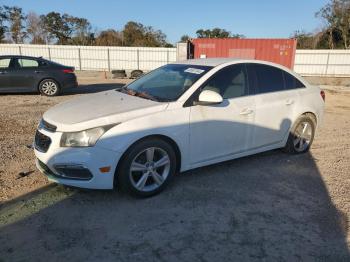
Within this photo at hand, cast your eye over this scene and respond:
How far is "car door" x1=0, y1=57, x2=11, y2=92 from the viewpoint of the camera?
37.5ft

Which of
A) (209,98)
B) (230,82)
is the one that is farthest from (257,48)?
(209,98)

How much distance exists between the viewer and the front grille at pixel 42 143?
3.98 m

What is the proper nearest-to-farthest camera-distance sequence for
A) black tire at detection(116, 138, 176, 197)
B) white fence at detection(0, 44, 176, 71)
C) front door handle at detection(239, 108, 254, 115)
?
black tire at detection(116, 138, 176, 197), front door handle at detection(239, 108, 254, 115), white fence at detection(0, 44, 176, 71)

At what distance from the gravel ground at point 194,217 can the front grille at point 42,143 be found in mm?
559

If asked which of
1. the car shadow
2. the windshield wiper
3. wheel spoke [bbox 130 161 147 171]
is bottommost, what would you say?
the car shadow

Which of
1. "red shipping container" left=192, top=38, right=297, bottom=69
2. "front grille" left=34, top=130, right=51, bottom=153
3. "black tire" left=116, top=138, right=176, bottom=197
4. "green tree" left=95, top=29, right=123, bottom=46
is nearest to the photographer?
"black tire" left=116, top=138, right=176, bottom=197

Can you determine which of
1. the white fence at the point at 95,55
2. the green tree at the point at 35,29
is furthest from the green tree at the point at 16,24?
the white fence at the point at 95,55

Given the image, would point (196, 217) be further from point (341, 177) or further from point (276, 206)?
point (341, 177)

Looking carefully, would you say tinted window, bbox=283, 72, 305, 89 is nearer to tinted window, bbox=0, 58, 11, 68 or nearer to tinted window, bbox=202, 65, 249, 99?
tinted window, bbox=202, 65, 249, 99

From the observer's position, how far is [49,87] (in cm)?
1195

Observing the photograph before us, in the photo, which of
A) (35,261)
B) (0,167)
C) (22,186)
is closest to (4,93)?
(0,167)

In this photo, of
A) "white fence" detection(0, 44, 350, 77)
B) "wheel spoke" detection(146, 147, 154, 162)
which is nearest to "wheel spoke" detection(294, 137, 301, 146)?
"wheel spoke" detection(146, 147, 154, 162)

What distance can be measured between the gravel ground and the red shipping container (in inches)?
691

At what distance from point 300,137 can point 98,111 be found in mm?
3536
